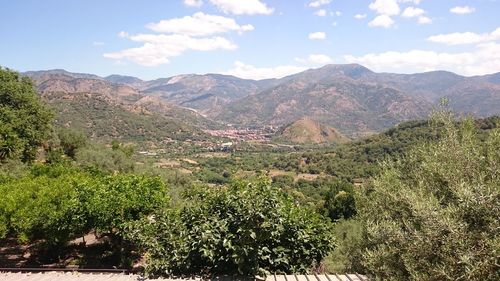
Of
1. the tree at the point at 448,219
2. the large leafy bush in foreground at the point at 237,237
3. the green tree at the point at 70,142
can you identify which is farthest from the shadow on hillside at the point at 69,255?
the green tree at the point at 70,142

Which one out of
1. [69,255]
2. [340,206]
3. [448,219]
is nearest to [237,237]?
[448,219]

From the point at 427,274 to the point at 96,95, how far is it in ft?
638

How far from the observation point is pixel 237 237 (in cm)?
909

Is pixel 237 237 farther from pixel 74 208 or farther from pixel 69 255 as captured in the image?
pixel 69 255

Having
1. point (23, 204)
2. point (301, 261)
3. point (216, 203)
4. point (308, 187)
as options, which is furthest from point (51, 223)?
point (308, 187)

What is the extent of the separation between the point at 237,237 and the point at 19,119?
115 feet

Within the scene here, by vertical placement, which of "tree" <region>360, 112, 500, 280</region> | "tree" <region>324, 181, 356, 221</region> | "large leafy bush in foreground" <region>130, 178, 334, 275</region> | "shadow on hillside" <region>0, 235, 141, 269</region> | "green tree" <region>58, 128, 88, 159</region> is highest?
"tree" <region>360, 112, 500, 280</region>

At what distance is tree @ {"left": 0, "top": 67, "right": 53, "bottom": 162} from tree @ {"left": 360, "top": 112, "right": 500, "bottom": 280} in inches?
1380

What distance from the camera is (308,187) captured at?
299 ft

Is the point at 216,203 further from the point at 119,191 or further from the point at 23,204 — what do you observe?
the point at 23,204

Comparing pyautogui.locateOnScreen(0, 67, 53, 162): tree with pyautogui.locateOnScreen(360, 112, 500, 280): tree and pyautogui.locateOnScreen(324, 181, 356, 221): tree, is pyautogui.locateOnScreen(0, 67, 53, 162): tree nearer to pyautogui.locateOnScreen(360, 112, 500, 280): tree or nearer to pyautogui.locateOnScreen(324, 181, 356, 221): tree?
pyautogui.locateOnScreen(324, 181, 356, 221): tree

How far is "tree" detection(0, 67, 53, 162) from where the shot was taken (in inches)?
1352

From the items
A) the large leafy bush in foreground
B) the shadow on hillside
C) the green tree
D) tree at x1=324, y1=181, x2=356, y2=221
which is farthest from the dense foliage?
tree at x1=324, y1=181, x2=356, y2=221

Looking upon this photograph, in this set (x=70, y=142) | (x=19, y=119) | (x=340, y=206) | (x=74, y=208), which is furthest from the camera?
(x=70, y=142)
